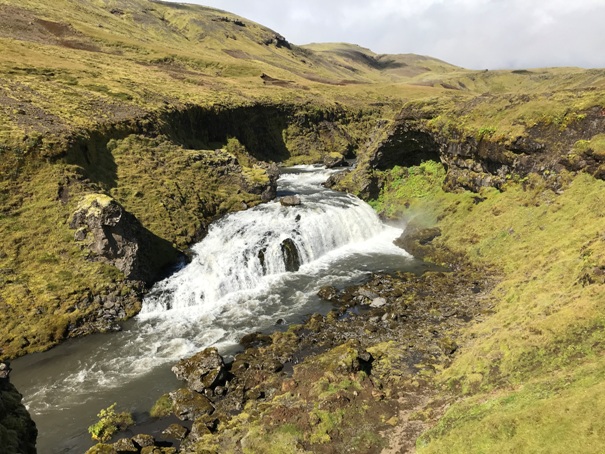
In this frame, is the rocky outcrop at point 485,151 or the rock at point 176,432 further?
the rocky outcrop at point 485,151

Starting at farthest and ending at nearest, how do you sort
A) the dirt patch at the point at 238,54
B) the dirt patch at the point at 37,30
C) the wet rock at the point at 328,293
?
1. the dirt patch at the point at 238,54
2. the dirt patch at the point at 37,30
3. the wet rock at the point at 328,293

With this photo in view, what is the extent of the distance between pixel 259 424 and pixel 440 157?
132ft

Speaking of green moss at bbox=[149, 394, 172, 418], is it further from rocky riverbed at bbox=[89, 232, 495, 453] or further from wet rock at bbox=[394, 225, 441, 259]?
wet rock at bbox=[394, 225, 441, 259]

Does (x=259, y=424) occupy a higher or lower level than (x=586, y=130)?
lower

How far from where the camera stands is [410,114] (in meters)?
50.1

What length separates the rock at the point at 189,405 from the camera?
20734 mm

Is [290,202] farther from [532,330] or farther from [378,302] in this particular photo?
[532,330]

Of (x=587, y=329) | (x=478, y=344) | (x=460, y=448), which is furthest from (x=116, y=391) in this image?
(x=587, y=329)

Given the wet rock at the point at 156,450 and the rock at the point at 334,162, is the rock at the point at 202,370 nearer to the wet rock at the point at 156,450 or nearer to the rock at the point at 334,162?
the wet rock at the point at 156,450

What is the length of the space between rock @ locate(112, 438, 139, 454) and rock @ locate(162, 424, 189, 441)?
162 cm

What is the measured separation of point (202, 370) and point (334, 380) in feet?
27.3

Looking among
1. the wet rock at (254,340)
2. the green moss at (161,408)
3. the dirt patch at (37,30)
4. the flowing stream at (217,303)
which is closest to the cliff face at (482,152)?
the flowing stream at (217,303)

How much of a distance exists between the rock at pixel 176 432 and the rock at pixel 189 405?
864 mm

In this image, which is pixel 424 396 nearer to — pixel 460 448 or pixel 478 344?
pixel 478 344
